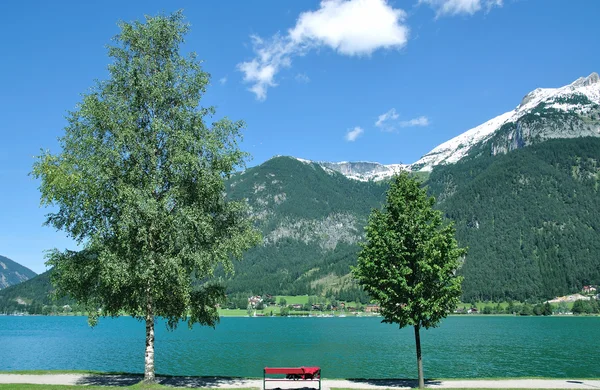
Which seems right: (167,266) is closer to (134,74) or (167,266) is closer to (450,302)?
(134,74)

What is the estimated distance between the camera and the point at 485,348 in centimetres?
8194

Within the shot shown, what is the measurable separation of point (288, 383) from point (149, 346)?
8.69 metres

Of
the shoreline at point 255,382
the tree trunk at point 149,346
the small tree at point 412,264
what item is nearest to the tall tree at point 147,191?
the tree trunk at point 149,346

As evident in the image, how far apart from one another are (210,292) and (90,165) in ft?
37.1

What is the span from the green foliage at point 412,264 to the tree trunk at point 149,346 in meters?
13.0

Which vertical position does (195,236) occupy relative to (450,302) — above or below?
above

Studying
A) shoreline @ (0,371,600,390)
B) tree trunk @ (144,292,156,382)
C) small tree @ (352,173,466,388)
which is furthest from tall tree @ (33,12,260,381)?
small tree @ (352,173,466,388)

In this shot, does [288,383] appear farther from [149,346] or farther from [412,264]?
[412,264]

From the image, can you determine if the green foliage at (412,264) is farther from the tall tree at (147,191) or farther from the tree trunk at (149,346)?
the tree trunk at (149,346)

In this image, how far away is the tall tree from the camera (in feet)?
91.4

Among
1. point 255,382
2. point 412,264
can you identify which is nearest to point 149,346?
point 255,382

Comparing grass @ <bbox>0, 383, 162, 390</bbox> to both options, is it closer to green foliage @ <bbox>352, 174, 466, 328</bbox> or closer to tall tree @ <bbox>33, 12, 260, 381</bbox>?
tall tree @ <bbox>33, 12, 260, 381</bbox>

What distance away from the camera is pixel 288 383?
29.4 meters

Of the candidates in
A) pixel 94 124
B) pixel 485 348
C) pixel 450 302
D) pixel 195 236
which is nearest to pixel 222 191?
pixel 195 236
